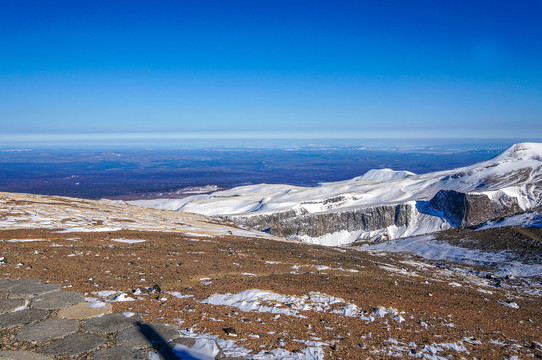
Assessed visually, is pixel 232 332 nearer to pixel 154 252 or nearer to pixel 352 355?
pixel 352 355

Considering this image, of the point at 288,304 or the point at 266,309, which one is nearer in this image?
the point at 266,309

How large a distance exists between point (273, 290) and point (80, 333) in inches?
281

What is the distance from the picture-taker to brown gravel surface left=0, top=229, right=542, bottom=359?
9148 mm

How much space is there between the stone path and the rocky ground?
59mm

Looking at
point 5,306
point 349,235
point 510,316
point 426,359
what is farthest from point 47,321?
point 349,235

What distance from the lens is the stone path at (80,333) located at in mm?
7160

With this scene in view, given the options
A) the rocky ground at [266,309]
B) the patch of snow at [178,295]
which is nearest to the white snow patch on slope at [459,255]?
the rocky ground at [266,309]

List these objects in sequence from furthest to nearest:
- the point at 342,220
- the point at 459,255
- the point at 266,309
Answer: the point at 342,220 < the point at 459,255 < the point at 266,309

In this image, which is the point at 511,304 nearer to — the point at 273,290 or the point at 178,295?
the point at 273,290

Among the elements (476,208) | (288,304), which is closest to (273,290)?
(288,304)

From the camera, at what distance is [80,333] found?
802cm

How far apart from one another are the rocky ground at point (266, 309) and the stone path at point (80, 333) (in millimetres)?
59

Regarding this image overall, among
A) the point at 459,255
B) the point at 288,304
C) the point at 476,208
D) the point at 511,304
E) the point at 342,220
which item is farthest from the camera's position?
the point at 342,220

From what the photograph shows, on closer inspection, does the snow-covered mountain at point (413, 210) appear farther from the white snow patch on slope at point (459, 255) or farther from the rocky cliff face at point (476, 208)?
the white snow patch on slope at point (459, 255)
